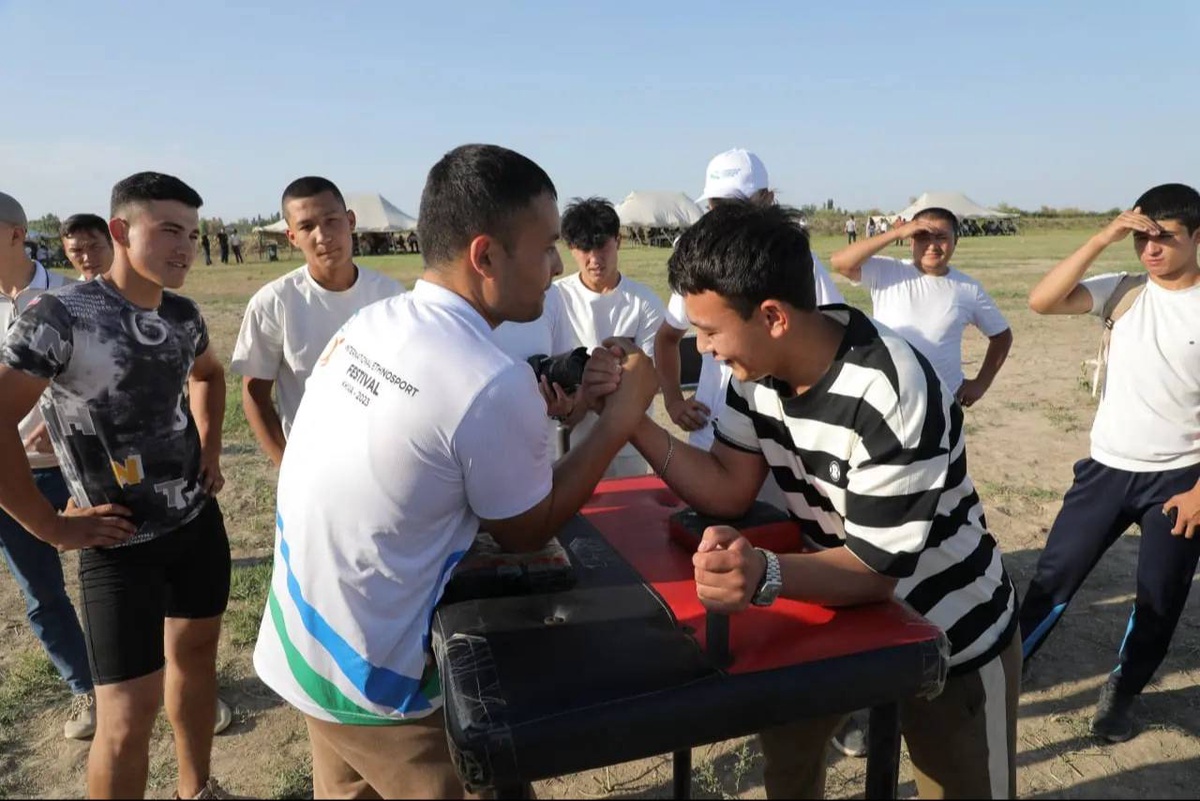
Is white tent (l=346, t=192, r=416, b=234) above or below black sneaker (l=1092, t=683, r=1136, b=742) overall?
above

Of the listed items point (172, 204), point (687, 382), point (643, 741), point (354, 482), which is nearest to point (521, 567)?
point (354, 482)

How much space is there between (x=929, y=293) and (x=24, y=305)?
4.58 meters

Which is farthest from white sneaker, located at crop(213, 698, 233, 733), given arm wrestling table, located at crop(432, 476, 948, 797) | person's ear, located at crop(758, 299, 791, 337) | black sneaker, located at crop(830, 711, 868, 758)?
person's ear, located at crop(758, 299, 791, 337)

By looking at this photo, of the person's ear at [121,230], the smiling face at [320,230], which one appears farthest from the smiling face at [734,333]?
the smiling face at [320,230]

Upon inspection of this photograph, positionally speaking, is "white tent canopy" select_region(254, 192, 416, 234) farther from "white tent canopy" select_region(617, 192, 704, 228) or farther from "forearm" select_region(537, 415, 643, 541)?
"forearm" select_region(537, 415, 643, 541)

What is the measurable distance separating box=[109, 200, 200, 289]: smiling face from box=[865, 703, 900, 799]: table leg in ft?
7.91

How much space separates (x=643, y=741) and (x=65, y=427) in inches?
83.8

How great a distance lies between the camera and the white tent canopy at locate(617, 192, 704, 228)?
54156 millimetres

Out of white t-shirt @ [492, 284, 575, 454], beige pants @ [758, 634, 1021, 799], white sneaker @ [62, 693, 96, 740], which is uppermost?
white t-shirt @ [492, 284, 575, 454]

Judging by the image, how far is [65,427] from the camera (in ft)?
7.97

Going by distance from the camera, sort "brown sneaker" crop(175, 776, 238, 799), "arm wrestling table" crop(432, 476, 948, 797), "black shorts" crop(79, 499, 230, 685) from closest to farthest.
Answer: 1. "arm wrestling table" crop(432, 476, 948, 797)
2. "black shorts" crop(79, 499, 230, 685)
3. "brown sneaker" crop(175, 776, 238, 799)

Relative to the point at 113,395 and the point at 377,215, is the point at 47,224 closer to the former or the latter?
the point at 377,215

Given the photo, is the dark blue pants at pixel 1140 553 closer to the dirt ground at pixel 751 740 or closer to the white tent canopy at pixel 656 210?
the dirt ground at pixel 751 740

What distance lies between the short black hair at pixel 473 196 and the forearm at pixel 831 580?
3.05ft
